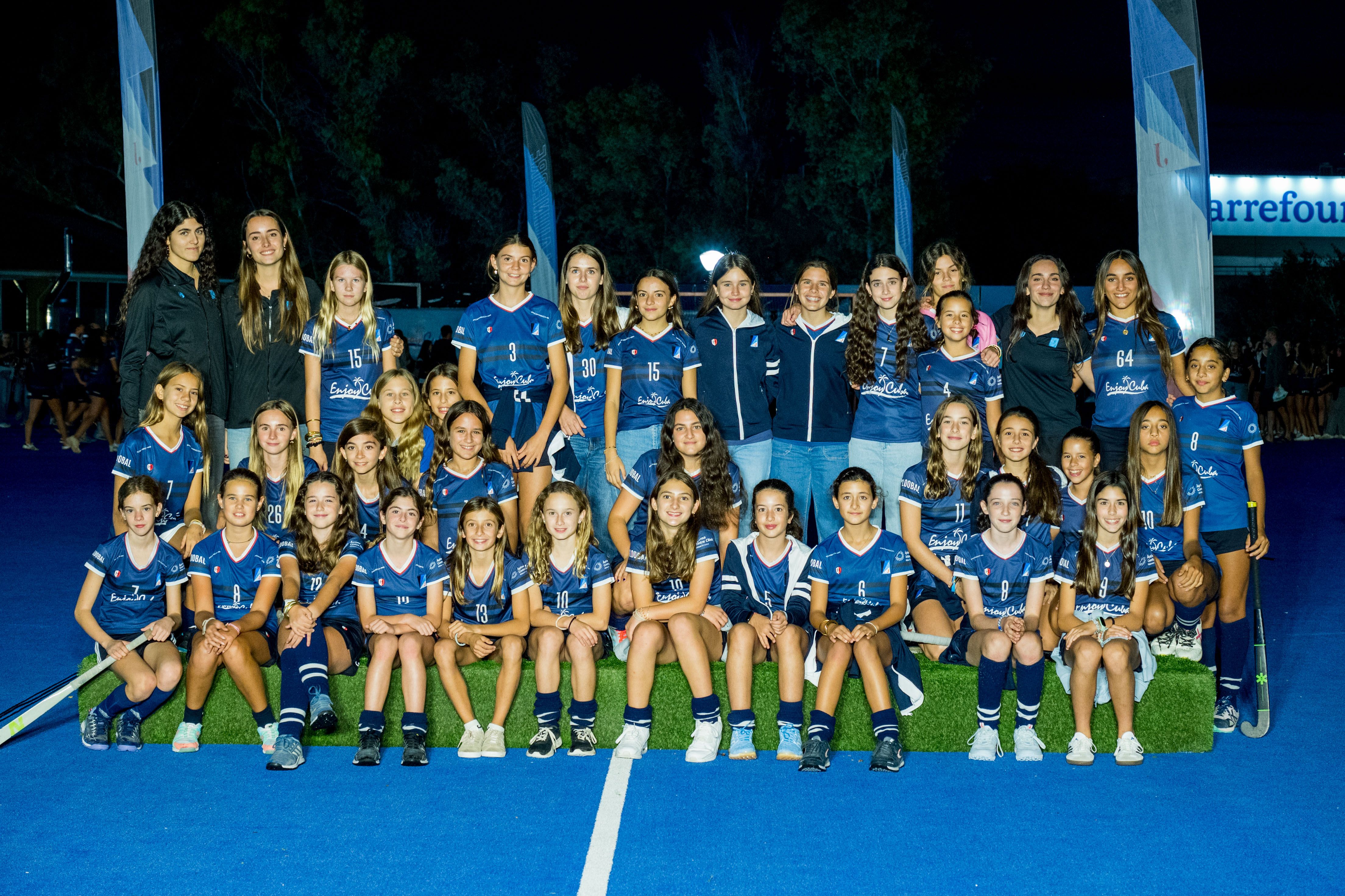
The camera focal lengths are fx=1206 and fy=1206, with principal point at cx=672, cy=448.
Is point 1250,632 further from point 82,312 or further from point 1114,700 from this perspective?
point 82,312

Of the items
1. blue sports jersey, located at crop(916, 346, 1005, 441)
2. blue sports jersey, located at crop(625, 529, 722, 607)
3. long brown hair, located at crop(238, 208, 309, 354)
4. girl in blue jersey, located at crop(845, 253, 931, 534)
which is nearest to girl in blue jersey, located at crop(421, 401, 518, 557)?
blue sports jersey, located at crop(625, 529, 722, 607)

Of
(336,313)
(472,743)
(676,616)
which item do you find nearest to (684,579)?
(676,616)

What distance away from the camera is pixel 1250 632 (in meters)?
5.31

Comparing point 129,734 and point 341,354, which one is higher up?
point 341,354

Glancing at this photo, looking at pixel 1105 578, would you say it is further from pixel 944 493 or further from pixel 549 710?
pixel 549 710

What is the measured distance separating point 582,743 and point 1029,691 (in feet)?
5.66

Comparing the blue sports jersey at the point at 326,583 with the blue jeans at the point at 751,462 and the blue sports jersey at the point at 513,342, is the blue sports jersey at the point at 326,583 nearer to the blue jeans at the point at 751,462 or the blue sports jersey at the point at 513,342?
the blue sports jersey at the point at 513,342

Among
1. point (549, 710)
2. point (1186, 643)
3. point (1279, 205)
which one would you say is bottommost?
point (549, 710)

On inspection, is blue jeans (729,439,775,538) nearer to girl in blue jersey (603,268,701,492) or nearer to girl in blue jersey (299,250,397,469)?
girl in blue jersey (603,268,701,492)

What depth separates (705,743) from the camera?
4.61m

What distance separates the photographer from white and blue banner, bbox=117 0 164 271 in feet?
28.3

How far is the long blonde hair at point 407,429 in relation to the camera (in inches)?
226

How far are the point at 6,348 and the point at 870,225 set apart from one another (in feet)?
59.6

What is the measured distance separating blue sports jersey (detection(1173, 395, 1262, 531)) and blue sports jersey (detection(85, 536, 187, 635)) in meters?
4.45
